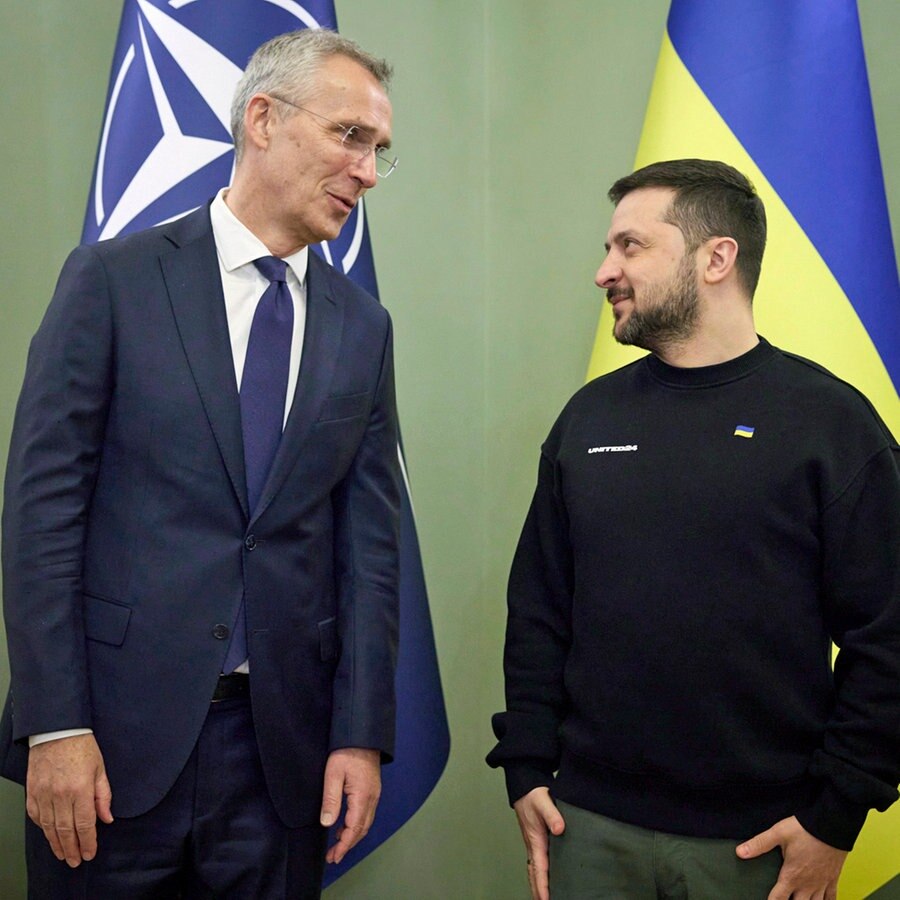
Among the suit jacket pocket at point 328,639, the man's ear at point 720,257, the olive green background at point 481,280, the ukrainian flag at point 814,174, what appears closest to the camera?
the suit jacket pocket at point 328,639

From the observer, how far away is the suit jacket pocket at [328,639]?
1.58m

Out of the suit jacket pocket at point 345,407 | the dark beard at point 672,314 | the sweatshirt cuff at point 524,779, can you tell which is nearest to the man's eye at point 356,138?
the suit jacket pocket at point 345,407

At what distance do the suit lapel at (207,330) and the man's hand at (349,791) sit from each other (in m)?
0.39

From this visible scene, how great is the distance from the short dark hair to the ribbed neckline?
118 millimetres

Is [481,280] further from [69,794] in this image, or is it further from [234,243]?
[69,794]

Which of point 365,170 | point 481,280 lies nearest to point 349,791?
point 365,170

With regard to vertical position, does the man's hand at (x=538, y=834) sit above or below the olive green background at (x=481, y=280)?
below

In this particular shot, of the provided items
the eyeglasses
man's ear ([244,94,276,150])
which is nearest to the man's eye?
the eyeglasses

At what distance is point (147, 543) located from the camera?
1.46m

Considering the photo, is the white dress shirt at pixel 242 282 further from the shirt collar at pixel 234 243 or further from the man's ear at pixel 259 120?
the man's ear at pixel 259 120

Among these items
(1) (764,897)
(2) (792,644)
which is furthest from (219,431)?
(1) (764,897)

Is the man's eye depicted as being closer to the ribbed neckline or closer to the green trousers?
the ribbed neckline

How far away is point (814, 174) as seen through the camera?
2.08m

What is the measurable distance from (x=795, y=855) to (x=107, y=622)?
968 millimetres
